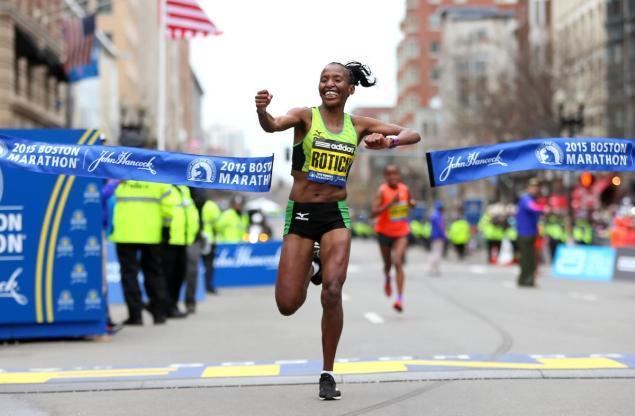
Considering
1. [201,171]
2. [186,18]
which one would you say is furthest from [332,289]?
[186,18]

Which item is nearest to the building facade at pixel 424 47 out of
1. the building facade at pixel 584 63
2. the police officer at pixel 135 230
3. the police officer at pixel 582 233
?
the building facade at pixel 584 63

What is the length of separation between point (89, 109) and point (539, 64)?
32.3 m

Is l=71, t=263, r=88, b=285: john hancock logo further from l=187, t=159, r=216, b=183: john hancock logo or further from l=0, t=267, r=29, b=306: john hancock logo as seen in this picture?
l=187, t=159, r=216, b=183: john hancock logo

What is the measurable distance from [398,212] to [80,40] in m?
27.6

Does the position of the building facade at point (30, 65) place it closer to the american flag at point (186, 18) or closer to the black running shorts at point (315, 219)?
the american flag at point (186, 18)

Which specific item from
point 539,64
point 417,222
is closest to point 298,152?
point 539,64

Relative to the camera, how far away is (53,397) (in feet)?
27.8

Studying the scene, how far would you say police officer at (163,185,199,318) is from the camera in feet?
49.7

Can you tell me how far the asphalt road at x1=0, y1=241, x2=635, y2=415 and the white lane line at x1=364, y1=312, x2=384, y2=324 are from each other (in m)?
0.02

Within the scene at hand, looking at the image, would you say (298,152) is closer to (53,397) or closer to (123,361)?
(53,397)

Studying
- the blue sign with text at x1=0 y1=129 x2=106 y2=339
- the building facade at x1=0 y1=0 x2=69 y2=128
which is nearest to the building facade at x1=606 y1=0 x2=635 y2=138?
the building facade at x1=0 y1=0 x2=69 y2=128

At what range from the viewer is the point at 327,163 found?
27.4 ft

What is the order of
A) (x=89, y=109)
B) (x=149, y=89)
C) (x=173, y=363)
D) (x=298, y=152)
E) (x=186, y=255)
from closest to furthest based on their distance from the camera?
(x=298, y=152) → (x=173, y=363) → (x=186, y=255) → (x=89, y=109) → (x=149, y=89)

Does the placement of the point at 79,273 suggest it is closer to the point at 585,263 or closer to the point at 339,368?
the point at 339,368
